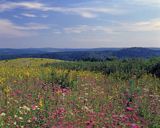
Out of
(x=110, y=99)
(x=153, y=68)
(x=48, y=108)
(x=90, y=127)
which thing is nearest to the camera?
(x=90, y=127)

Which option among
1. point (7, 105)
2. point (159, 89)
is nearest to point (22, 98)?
point (7, 105)

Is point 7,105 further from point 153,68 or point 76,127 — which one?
point 153,68

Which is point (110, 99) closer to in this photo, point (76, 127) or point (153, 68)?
point (76, 127)

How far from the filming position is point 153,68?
2252cm

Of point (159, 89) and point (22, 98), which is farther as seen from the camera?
point (159, 89)

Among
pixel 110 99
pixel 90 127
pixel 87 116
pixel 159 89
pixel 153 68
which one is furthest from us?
pixel 153 68

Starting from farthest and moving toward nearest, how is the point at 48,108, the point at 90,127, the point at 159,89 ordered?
1. the point at 159,89
2. the point at 48,108
3. the point at 90,127

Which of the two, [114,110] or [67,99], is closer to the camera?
[114,110]

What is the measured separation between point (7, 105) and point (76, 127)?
2592 mm

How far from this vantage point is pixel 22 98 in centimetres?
1016

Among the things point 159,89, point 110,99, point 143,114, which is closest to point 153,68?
point 159,89

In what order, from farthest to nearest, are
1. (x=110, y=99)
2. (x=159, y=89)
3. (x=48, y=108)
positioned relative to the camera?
(x=159, y=89)
(x=110, y=99)
(x=48, y=108)

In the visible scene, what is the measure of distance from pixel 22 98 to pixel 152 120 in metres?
3.61

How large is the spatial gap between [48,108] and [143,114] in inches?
83.1
